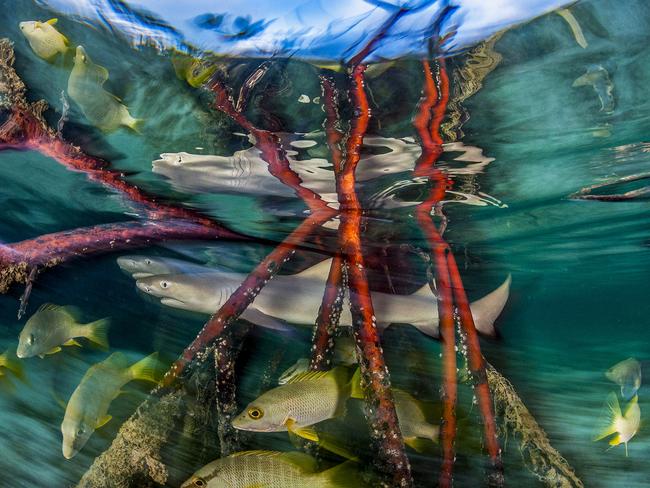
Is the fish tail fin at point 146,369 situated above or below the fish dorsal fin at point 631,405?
below

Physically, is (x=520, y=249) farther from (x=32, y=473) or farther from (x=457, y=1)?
(x=32, y=473)

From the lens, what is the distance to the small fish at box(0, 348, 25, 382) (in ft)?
9.51

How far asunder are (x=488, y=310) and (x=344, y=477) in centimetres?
113

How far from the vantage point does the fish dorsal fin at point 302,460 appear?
2109mm

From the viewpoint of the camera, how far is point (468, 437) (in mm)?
2242

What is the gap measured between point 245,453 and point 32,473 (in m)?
1.60

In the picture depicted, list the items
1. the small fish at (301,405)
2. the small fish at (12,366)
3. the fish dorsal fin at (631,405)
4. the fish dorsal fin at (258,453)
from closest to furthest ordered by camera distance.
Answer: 1. the small fish at (301,405)
2. the fish dorsal fin at (258,453)
3. the fish dorsal fin at (631,405)
4. the small fish at (12,366)

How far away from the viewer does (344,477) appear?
6.89 feet

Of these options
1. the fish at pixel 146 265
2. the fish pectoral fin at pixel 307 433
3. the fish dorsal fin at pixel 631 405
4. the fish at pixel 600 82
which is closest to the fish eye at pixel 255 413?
the fish pectoral fin at pixel 307 433

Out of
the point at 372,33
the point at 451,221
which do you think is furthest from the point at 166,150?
the point at 451,221

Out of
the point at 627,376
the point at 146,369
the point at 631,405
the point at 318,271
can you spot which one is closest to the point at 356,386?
the point at 318,271

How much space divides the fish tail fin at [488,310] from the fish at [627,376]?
793mm

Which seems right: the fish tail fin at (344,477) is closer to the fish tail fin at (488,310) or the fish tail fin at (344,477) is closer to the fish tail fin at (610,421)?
the fish tail fin at (488,310)

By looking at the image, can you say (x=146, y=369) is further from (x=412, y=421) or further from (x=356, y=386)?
(x=412, y=421)
